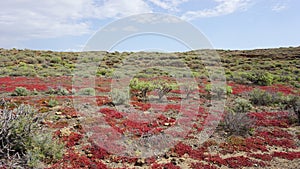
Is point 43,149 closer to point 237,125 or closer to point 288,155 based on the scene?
point 237,125

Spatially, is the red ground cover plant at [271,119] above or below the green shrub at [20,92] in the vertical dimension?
below

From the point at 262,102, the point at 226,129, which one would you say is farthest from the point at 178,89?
the point at 226,129

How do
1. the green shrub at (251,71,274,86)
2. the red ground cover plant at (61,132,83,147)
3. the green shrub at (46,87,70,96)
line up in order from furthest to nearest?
1. the green shrub at (251,71,274,86)
2. the green shrub at (46,87,70,96)
3. the red ground cover plant at (61,132,83,147)

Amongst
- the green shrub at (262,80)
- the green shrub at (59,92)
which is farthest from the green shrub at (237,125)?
the green shrub at (262,80)

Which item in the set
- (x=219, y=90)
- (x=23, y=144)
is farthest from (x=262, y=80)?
(x=23, y=144)

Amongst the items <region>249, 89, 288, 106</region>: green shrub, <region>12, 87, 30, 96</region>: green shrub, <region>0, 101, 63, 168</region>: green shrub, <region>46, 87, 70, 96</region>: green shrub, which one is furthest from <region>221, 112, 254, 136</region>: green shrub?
<region>12, 87, 30, 96</region>: green shrub

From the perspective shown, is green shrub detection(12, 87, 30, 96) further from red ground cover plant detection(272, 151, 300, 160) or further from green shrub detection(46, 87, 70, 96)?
red ground cover plant detection(272, 151, 300, 160)

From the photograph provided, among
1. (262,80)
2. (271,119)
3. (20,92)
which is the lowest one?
(271,119)

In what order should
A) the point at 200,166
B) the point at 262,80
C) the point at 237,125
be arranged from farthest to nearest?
the point at 262,80 → the point at 237,125 → the point at 200,166

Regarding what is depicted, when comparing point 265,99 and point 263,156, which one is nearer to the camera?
point 263,156

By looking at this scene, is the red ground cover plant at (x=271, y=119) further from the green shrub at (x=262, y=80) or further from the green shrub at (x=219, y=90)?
the green shrub at (x=262, y=80)

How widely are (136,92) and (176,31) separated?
5.74m

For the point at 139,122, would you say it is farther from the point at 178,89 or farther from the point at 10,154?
the point at 178,89

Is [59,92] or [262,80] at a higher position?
[262,80]
